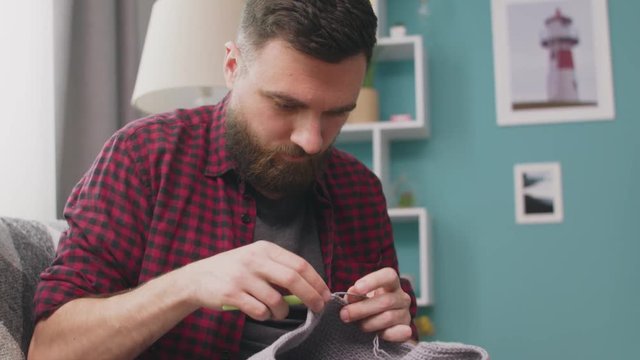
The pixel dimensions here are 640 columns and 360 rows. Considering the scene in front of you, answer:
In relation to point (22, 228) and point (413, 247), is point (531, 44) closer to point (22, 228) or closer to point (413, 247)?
point (413, 247)

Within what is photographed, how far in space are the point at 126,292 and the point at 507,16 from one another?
7.56 feet

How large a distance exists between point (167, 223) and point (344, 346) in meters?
0.36

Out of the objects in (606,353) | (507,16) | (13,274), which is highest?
(507,16)

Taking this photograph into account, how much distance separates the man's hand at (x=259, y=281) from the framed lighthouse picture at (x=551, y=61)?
83.4 inches

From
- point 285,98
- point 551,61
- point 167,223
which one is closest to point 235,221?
point 167,223

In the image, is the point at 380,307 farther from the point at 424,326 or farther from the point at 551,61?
the point at 551,61

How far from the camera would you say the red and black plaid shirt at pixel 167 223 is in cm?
113

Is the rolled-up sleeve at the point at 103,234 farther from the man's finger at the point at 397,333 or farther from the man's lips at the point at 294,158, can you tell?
the man's finger at the point at 397,333

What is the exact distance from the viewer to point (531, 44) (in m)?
2.96

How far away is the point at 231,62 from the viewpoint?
1392 mm

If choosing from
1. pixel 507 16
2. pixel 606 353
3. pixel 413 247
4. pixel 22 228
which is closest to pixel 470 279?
pixel 413 247

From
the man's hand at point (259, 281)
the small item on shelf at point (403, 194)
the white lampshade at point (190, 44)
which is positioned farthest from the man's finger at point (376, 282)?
the small item on shelf at point (403, 194)

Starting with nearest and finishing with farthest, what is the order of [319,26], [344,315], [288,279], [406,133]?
[288,279]
[344,315]
[319,26]
[406,133]

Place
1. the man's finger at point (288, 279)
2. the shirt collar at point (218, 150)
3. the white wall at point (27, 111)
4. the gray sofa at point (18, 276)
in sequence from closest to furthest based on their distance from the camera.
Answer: the man's finger at point (288, 279)
the gray sofa at point (18, 276)
the shirt collar at point (218, 150)
the white wall at point (27, 111)
